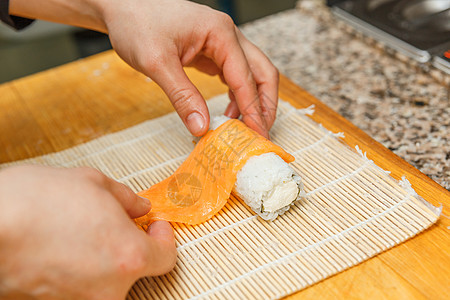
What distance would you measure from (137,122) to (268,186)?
28.9 inches

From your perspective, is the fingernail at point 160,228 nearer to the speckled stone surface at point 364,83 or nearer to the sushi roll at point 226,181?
the sushi roll at point 226,181

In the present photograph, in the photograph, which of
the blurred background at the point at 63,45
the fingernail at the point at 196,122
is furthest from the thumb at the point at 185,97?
the blurred background at the point at 63,45

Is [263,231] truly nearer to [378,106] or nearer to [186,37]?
[186,37]

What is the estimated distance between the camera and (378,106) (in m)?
1.51

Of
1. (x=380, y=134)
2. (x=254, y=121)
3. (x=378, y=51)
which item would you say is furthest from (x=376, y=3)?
(x=254, y=121)

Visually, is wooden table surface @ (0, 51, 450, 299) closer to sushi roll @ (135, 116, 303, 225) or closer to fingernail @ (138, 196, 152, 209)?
sushi roll @ (135, 116, 303, 225)

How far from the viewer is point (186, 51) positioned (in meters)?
1.28

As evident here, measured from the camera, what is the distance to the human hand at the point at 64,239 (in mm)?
737

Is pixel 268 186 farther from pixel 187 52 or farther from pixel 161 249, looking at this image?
pixel 187 52

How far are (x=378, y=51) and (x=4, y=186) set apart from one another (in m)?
1.53

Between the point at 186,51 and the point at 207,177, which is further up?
the point at 186,51

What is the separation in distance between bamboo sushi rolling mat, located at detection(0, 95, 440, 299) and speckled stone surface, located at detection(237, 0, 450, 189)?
0.63 ft

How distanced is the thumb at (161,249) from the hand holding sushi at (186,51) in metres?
0.28

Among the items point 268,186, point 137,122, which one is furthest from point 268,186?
point 137,122
